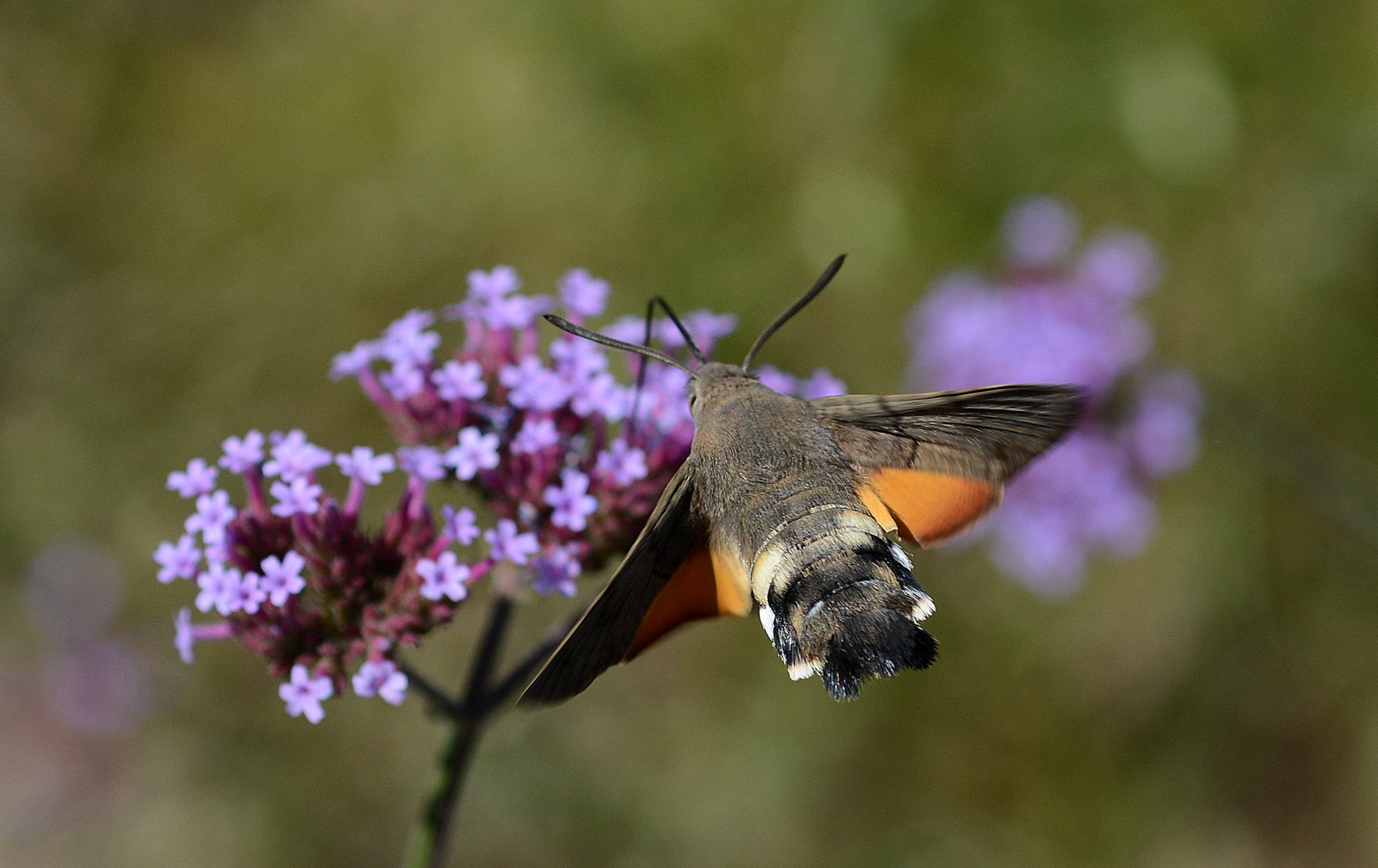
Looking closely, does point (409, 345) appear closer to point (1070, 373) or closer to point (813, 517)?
point (813, 517)

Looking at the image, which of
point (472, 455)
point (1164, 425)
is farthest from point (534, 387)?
point (1164, 425)

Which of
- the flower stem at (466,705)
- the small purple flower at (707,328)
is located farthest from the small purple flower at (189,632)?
the small purple flower at (707,328)

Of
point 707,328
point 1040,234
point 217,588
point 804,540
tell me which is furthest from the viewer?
point 1040,234

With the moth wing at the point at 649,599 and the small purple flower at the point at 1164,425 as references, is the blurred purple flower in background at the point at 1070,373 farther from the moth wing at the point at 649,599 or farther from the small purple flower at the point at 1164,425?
the moth wing at the point at 649,599

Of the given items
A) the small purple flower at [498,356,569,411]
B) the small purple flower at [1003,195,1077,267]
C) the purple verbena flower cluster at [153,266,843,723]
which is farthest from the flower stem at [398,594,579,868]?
the small purple flower at [1003,195,1077,267]

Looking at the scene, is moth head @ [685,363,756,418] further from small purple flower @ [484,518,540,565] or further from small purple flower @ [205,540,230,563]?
small purple flower @ [205,540,230,563]
